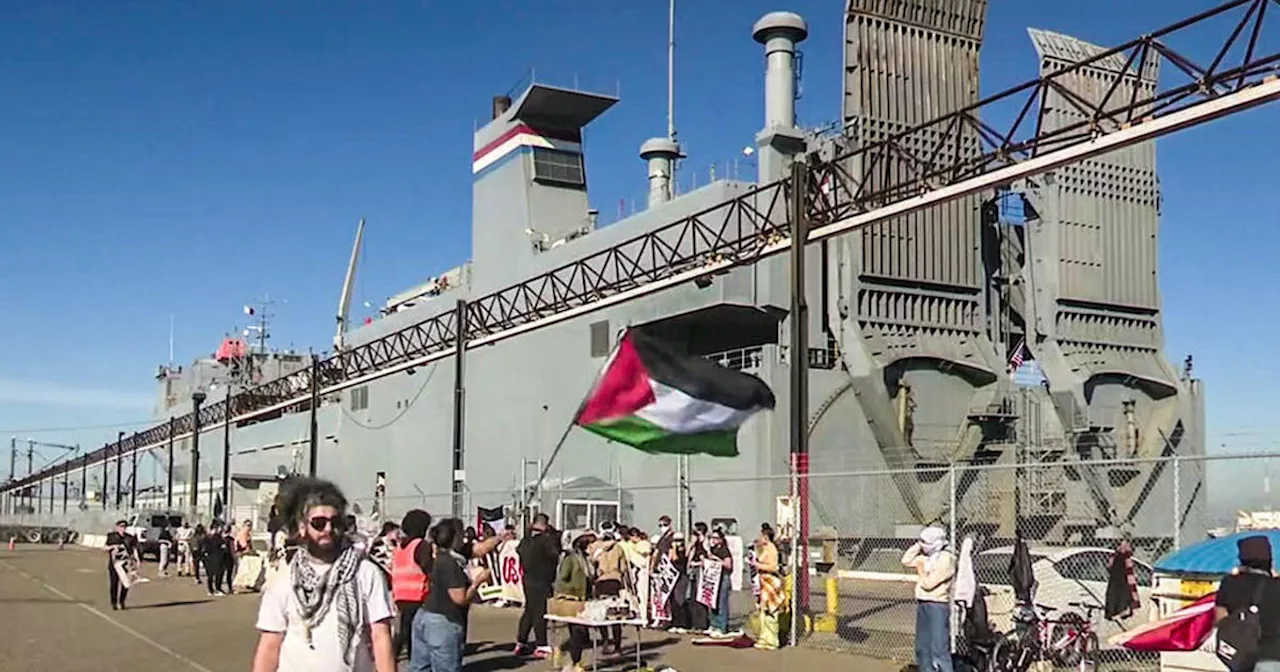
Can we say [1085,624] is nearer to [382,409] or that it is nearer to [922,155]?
[922,155]

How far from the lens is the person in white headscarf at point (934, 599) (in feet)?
39.1

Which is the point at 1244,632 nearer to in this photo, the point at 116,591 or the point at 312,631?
the point at 312,631

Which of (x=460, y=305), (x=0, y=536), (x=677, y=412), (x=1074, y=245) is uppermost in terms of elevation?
(x=1074, y=245)

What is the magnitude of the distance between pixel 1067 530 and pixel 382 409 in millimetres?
30088

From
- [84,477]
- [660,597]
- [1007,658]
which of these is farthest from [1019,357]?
[84,477]

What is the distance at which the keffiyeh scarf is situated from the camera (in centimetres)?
530

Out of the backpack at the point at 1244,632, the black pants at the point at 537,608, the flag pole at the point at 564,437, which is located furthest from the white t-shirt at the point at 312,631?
the flag pole at the point at 564,437

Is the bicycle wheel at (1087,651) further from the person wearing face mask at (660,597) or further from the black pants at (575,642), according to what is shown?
the person wearing face mask at (660,597)

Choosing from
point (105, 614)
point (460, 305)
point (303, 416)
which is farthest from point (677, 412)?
point (303, 416)

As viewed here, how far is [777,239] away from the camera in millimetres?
23375

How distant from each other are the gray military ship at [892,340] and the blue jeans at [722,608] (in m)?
9.85

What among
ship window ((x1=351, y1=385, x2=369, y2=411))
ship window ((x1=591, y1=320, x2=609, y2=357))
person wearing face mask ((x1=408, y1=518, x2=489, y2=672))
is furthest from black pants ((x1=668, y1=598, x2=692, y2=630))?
ship window ((x1=351, y1=385, x2=369, y2=411))

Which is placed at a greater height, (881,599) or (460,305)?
(460,305)

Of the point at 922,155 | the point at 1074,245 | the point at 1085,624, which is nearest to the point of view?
the point at 1085,624
